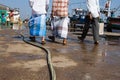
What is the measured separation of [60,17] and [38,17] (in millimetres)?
606

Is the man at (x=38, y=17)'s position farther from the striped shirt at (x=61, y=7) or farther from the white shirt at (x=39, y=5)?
the striped shirt at (x=61, y=7)

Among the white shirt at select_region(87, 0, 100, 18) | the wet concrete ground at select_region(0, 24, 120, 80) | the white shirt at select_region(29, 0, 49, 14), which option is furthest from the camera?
the white shirt at select_region(87, 0, 100, 18)

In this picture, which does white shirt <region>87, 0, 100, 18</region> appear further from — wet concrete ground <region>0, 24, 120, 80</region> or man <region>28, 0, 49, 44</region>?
wet concrete ground <region>0, 24, 120, 80</region>

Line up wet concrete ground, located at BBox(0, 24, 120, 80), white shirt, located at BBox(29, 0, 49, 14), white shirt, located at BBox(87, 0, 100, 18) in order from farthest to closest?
1. white shirt, located at BBox(87, 0, 100, 18)
2. white shirt, located at BBox(29, 0, 49, 14)
3. wet concrete ground, located at BBox(0, 24, 120, 80)

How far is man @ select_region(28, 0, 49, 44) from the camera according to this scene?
9023mm

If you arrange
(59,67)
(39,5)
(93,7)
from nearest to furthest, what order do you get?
1. (59,67)
2. (39,5)
3. (93,7)

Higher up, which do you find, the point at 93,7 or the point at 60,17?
the point at 93,7

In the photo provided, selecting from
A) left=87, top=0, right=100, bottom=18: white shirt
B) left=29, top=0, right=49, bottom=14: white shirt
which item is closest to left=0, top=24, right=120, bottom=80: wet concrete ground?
left=29, top=0, right=49, bottom=14: white shirt

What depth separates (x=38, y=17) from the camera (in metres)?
9.17

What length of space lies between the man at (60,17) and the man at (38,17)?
25 centimetres

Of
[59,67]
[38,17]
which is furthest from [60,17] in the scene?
[59,67]

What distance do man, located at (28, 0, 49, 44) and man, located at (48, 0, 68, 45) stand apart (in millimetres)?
250

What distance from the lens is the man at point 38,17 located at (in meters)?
9.02

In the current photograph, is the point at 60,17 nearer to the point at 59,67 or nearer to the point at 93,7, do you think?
the point at 93,7
